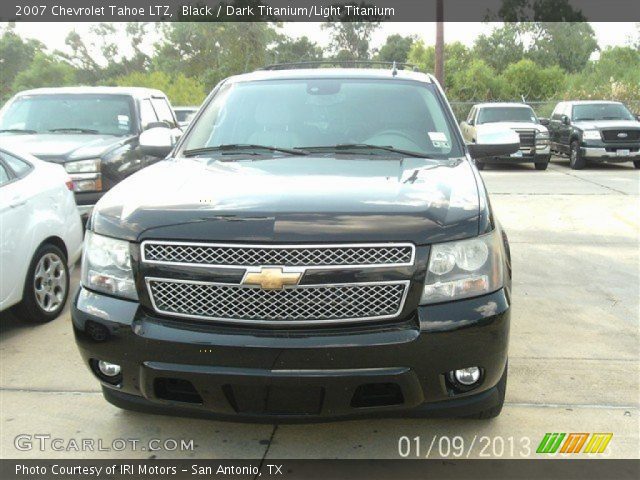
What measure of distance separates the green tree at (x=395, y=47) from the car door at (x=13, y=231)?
7027 centimetres

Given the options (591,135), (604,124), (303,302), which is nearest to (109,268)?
(303,302)

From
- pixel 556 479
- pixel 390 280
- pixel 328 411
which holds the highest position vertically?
pixel 390 280

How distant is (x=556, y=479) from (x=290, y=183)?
69.3 inches

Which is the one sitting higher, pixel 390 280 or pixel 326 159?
pixel 326 159

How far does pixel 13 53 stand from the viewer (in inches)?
2717

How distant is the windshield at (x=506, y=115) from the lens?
1917 centimetres

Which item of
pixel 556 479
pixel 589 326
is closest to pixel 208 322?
pixel 556 479

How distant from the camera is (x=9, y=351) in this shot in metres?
4.62

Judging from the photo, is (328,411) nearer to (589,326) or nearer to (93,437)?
(93,437)

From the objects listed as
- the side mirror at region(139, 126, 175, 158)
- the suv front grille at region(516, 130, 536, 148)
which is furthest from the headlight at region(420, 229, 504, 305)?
the suv front grille at region(516, 130, 536, 148)

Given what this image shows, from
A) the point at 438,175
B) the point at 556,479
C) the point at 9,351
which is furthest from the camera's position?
the point at 9,351

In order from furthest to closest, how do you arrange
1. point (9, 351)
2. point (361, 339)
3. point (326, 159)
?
point (9, 351) → point (326, 159) → point (361, 339)

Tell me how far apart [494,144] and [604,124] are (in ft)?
46.8

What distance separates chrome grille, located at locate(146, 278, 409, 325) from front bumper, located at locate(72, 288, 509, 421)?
52 mm
